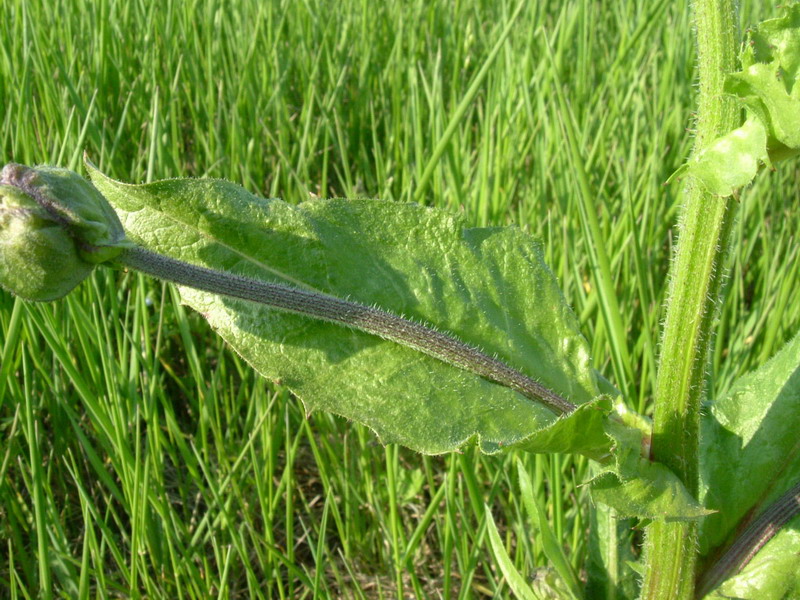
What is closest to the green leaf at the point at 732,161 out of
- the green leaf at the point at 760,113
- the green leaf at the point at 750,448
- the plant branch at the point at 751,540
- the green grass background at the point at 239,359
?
the green leaf at the point at 760,113

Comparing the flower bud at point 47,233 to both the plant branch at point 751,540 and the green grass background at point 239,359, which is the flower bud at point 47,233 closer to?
the green grass background at point 239,359

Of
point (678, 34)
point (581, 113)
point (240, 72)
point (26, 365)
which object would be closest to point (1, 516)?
point (26, 365)

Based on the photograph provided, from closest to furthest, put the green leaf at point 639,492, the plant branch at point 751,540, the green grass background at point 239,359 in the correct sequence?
1. the green leaf at point 639,492
2. the plant branch at point 751,540
3. the green grass background at point 239,359

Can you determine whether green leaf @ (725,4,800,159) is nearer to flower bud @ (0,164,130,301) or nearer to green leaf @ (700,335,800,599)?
green leaf @ (700,335,800,599)

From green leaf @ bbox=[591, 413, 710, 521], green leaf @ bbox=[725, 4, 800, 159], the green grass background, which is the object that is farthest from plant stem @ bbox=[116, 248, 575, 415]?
green leaf @ bbox=[725, 4, 800, 159]

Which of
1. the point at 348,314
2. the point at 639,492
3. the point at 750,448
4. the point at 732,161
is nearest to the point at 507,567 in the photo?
the point at 639,492

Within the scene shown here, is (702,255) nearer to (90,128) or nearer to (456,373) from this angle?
(456,373)
